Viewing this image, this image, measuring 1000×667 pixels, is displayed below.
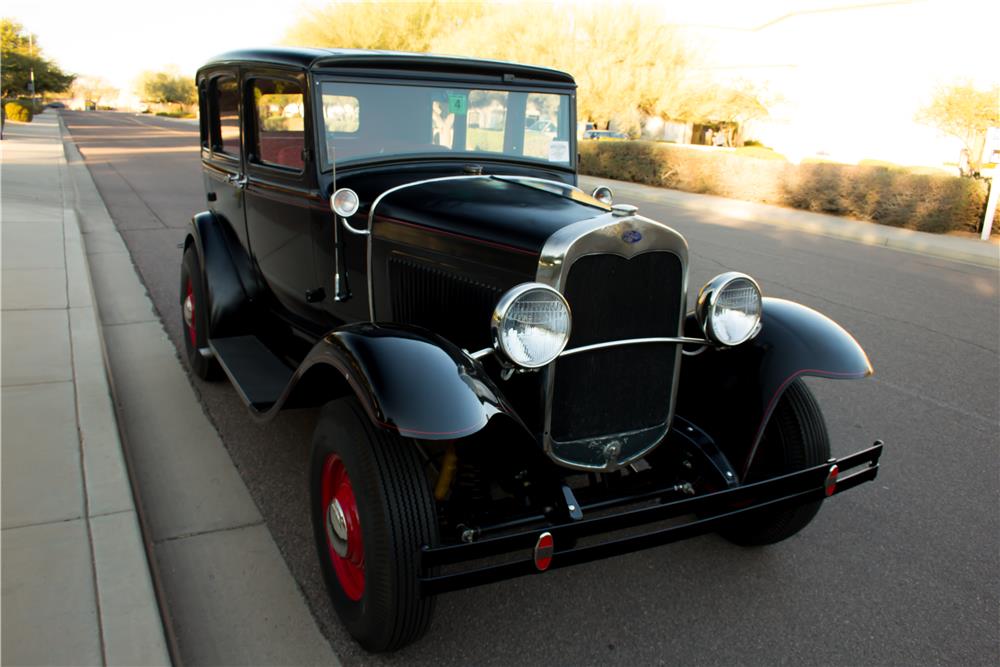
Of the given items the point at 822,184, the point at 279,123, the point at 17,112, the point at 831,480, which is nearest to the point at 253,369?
the point at 279,123

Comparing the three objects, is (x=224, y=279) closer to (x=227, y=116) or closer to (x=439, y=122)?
(x=227, y=116)

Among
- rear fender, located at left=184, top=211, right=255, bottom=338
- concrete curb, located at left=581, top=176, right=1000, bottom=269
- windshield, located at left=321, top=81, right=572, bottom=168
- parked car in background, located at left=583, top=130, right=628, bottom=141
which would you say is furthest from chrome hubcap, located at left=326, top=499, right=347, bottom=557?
parked car in background, located at left=583, top=130, right=628, bottom=141

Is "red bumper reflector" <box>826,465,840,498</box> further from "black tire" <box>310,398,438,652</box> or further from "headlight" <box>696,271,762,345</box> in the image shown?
"black tire" <box>310,398,438,652</box>

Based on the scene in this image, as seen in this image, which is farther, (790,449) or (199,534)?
(199,534)

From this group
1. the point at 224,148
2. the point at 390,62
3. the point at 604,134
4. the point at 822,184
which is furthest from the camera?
the point at 604,134

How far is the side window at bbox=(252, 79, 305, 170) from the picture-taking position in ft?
10.8

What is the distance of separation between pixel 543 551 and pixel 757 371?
3.79ft

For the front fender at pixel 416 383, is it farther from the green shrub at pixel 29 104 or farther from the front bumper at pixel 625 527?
the green shrub at pixel 29 104

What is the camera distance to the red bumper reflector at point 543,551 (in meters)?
1.96

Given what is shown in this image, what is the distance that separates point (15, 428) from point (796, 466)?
340cm

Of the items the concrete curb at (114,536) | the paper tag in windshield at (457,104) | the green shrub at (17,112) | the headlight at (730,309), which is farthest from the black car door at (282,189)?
the green shrub at (17,112)

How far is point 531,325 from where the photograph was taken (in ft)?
7.02

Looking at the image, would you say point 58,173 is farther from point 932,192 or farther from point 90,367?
point 932,192

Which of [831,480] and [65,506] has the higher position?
[831,480]
